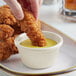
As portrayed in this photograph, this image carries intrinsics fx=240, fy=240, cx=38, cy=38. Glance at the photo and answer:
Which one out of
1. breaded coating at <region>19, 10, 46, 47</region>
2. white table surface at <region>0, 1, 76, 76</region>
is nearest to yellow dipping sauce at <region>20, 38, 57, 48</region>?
breaded coating at <region>19, 10, 46, 47</region>

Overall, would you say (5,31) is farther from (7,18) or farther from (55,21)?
(55,21)

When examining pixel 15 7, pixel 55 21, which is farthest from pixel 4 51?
pixel 55 21

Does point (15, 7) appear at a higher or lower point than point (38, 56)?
higher

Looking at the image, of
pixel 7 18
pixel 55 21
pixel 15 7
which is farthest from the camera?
pixel 55 21

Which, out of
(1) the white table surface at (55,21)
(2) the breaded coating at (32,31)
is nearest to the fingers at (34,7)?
(2) the breaded coating at (32,31)

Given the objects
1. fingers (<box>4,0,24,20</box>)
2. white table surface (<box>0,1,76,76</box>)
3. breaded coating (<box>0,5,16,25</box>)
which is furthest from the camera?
white table surface (<box>0,1,76,76</box>)

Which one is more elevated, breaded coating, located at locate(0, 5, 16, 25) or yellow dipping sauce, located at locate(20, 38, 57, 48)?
breaded coating, located at locate(0, 5, 16, 25)

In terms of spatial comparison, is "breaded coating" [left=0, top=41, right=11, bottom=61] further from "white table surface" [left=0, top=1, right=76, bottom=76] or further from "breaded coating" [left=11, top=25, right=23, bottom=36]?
"white table surface" [left=0, top=1, right=76, bottom=76]
